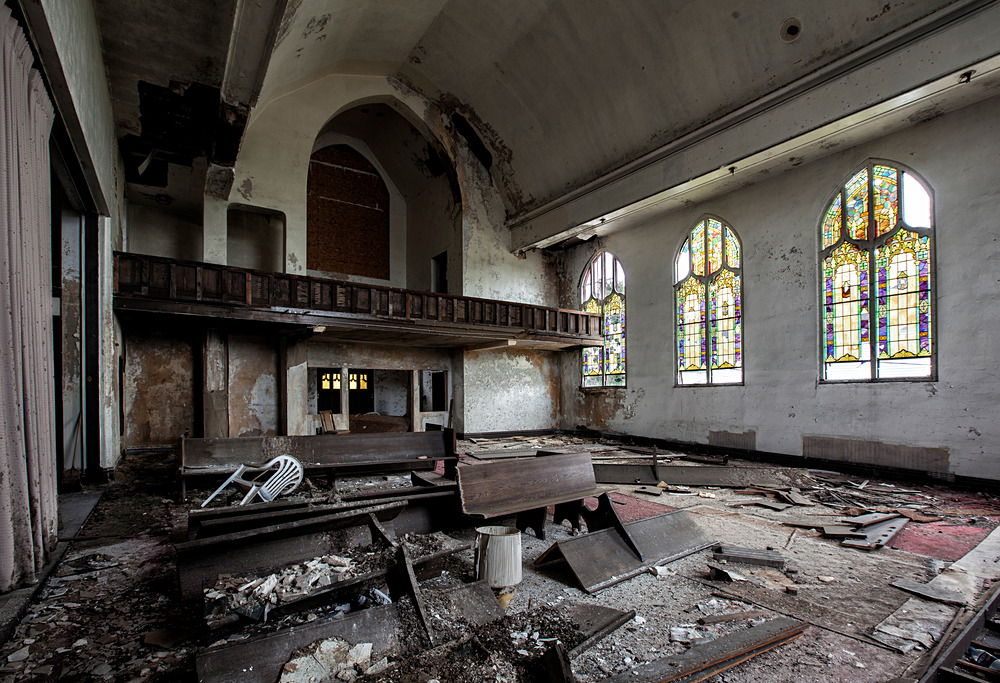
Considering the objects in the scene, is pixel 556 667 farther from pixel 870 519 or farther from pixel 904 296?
pixel 904 296

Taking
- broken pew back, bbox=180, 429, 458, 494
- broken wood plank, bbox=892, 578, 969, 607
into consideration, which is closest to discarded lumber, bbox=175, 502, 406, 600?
broken pew back, bbox=180, 429, 458, 494

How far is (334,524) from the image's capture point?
3.53 meters

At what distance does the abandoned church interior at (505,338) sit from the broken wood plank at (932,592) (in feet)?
0.14

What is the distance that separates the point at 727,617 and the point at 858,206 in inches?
351

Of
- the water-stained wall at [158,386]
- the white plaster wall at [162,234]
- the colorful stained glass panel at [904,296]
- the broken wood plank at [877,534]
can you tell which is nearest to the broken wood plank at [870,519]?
the broken wood plank at [877,534]

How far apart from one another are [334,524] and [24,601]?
190 cm

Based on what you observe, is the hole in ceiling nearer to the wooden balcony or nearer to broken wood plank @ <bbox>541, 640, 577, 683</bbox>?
the wooden balcony

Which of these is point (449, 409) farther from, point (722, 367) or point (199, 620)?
point (199, 620)

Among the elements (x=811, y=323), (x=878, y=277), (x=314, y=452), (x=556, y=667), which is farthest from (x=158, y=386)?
(x=878, y=277)

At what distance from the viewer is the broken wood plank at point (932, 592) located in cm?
337

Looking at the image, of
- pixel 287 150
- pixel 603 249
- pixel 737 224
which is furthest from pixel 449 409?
pixel 737 224

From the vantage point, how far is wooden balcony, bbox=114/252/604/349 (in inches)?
320

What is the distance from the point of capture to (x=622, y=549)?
157 inches

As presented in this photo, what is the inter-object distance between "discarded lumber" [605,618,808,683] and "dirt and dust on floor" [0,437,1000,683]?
0.02 m
